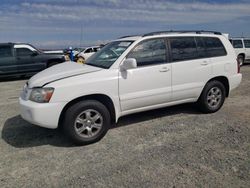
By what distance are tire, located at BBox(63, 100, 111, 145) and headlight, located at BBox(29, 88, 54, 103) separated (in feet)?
1.24

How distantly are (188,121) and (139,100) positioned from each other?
4.07ft

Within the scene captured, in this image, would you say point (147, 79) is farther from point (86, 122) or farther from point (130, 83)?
point (86, 122)

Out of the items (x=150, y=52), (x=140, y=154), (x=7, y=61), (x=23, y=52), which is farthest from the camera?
(x=23, y=52)

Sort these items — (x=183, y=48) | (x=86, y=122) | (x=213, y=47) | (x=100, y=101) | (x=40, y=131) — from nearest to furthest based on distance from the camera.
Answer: (x=86, y=122) < (x=100, y=101) < (x=40, y=131) < (x=183, y=48) < (x=213, y=47)

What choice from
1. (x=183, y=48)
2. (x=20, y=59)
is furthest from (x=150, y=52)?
(x=20, y=59)

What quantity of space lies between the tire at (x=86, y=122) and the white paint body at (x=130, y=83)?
17 centimetres

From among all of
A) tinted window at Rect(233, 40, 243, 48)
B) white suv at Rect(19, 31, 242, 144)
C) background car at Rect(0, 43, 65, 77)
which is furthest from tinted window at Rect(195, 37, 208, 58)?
tinted window at Rect(233, 40, 243, 48)

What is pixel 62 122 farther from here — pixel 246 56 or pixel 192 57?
pixel 246 56

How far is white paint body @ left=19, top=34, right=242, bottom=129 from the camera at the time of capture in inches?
145

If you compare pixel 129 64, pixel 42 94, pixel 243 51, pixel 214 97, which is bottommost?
pixel 214 97

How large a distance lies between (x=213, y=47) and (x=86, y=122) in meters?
3.22

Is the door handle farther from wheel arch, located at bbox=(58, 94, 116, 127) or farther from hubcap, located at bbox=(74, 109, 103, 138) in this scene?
hubcap, located at bbox=(74, 109, 103, 138)

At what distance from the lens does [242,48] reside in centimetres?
1522

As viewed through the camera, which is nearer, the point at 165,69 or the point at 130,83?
the point at 130,83
